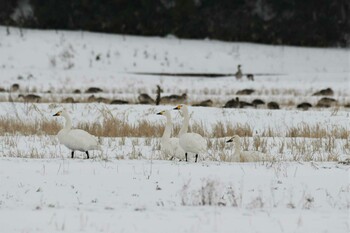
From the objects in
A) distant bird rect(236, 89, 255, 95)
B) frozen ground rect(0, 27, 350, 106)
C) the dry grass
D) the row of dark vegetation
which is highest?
the row of dark vegetation

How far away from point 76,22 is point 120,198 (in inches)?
1562

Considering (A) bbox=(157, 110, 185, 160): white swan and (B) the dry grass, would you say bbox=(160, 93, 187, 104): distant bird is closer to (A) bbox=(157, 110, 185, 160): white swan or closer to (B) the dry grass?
(B) the dry grass

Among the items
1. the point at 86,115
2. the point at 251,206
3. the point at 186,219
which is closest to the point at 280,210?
the point at 251,206

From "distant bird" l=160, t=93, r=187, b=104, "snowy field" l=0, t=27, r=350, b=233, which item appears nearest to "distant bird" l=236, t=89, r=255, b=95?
"snowy field" l=0, t=27, r=350, b=233

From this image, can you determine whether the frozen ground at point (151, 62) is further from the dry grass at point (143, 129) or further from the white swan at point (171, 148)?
the white swan at point (171, 148)

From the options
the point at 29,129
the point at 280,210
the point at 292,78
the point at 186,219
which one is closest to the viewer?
the point at 186,219

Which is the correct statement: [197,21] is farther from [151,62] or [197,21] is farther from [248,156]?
[248,156]

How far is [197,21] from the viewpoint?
157 ft

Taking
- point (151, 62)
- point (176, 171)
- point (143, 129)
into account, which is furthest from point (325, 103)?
point (151, 62)

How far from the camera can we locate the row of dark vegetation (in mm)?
47594

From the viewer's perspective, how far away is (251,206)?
891 centimetres

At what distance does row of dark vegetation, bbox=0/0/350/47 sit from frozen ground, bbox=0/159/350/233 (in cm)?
3667

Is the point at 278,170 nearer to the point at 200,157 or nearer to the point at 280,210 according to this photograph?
the point at 280,210

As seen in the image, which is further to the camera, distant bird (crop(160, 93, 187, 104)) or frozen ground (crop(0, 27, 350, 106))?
frozen ground (crop(0, 27, 350, 106))
